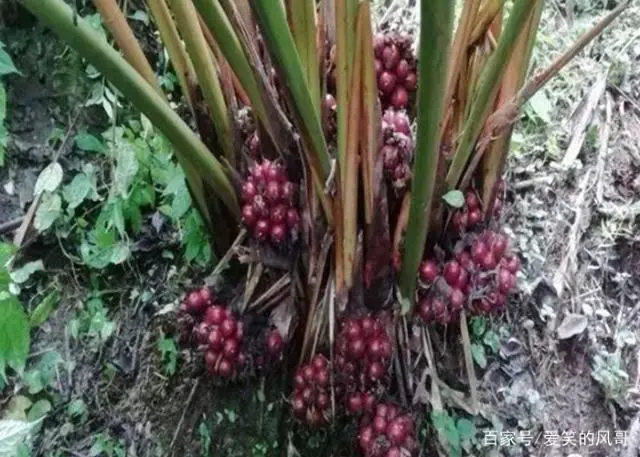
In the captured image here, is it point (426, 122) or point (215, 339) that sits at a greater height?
point (426, 122)

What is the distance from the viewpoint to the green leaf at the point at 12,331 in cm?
108

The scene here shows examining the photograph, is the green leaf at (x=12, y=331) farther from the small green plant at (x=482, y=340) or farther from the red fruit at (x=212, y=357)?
the small green plant at (x=482, y=340)

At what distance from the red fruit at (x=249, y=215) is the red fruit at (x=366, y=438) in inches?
12.3

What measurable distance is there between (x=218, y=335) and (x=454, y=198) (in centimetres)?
36

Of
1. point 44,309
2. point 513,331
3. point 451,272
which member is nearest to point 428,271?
point 451,272

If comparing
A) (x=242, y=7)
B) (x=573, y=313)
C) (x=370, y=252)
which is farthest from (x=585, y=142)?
(x=242, y=7)

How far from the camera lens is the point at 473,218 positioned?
3.69 ft

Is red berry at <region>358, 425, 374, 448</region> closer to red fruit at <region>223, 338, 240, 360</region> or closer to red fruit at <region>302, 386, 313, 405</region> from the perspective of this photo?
red fruit at <region>302, 386, 313, 405</region>

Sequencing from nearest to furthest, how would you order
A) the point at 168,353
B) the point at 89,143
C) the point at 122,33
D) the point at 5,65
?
the point at 122,33, the point at 5,65, the point at 168,353, the point at 89,143

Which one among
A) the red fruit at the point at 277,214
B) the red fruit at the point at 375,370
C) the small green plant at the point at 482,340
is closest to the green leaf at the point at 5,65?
the red fruit at the point at 277,214

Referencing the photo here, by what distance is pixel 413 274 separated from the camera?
110 centimetres

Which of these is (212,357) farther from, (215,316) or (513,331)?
(513,331)

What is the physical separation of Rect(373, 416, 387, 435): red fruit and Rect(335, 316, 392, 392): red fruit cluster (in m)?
0.05

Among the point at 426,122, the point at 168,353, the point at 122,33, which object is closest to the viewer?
the point at 426,122
